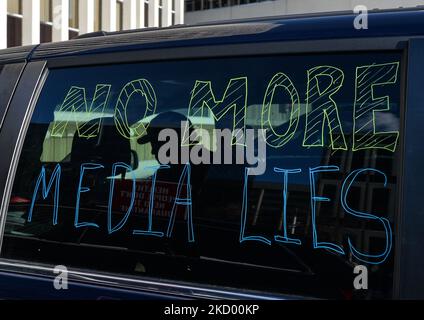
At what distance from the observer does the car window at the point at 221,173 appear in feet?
4.42

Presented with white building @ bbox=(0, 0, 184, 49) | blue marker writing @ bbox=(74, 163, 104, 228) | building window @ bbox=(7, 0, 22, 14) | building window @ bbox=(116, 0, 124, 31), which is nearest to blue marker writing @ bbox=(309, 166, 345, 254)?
blue marker writing @ bbox=(74, 163, 104, 228)

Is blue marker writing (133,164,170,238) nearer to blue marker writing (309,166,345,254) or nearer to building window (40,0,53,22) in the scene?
blue marker writing (309,166,345,254)

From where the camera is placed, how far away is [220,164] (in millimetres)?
1507

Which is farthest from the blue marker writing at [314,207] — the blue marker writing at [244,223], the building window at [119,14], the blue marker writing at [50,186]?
the building window at [119,14]

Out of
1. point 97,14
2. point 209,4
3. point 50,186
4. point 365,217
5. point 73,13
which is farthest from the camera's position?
point 209,4

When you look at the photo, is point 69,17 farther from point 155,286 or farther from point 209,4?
point 155,286

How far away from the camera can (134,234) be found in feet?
5.13

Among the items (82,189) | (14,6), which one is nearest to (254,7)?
(14,6)

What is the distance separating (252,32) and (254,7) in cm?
2847

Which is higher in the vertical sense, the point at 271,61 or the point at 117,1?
the point at 117,1

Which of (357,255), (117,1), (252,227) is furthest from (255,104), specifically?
(117,1)

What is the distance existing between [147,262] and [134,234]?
4.1 inches
